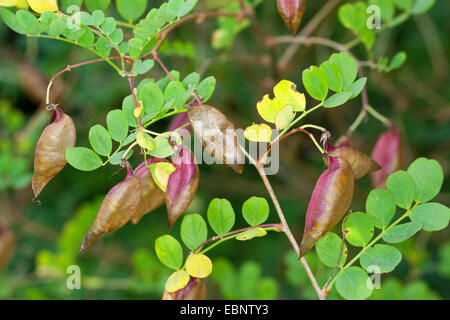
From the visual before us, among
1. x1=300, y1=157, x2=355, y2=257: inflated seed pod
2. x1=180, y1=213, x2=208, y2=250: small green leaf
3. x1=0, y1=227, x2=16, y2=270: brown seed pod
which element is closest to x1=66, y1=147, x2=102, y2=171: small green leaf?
x1=180, y1=213, x2=208, y2=250: small green leaf

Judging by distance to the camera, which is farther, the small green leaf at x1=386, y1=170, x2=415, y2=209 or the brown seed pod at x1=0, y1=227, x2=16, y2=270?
the brown seed pod at x1=0, y1=227, x2=16, y2=270

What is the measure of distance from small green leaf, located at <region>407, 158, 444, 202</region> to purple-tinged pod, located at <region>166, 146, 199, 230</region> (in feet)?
0.74

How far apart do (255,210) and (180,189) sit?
0.29ft

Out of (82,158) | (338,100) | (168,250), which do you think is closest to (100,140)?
(82,158)

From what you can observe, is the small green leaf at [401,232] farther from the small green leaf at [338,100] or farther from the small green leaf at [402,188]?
the small green leaf at [338,100]

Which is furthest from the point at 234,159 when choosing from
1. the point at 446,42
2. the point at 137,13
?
the point at 446,42

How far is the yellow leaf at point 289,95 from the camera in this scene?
510 millimetres

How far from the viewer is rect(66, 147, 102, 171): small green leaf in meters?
0.51

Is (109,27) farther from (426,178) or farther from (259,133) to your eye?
(426,178)

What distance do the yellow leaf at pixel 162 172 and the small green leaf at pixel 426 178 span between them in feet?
0.81

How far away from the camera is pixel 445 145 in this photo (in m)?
1.36

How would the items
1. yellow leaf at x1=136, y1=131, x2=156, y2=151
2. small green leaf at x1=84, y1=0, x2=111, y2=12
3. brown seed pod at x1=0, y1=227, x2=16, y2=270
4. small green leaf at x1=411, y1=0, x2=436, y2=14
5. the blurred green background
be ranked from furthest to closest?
the blurred green background → brown seed pod at x1=0, y1=227, x2=16, y2=270 → small green leaf at x1=411, y1=0, x2=436, y2=14 → small green leaf at x1=84, y1=0, x2=111, y2=12 → yellow leaf at x1=136, y1=131, x2=156, y2=151

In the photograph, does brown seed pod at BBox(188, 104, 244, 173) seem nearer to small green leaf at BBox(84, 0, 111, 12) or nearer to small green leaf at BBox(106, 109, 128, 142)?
small green leaf at BBox(106, 109, 128, 142)

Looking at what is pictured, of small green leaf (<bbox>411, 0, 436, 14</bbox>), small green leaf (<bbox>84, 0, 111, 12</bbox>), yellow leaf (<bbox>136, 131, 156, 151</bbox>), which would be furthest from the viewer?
small green leaf (<bbox>411, 0, 436, 14</bbox>)
